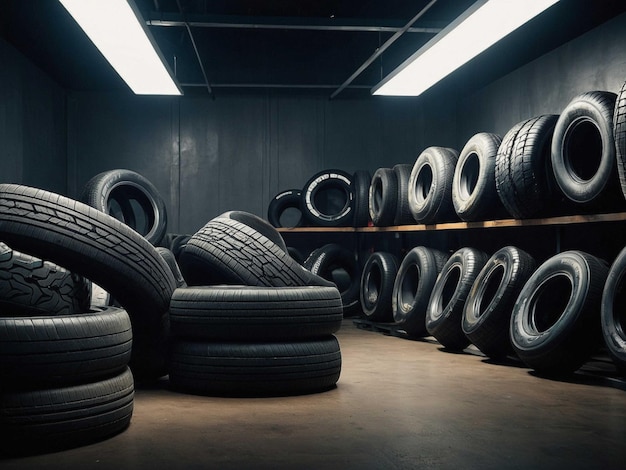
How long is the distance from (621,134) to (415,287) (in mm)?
3695

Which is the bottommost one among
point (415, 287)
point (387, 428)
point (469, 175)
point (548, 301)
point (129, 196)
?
point (387, 428)

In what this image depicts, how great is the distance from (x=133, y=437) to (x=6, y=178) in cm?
533

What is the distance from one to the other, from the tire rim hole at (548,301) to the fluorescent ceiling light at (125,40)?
3.68m

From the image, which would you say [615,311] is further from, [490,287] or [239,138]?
[239,138]

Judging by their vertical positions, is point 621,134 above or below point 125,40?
below

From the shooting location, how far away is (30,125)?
8.45 meters

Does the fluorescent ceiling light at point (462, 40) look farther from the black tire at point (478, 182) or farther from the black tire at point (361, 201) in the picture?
the black tire at point (361, 201)

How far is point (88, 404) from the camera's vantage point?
2910mm

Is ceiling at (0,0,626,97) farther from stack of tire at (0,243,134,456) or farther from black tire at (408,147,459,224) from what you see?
stack of tire at (0,243,134,456)

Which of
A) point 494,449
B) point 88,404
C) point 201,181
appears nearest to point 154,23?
point 201,181

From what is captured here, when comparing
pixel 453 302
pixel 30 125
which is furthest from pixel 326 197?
pixel 453 302

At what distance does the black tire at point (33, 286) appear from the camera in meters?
3.09

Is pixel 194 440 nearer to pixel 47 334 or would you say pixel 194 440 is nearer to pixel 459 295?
pixel 47 334

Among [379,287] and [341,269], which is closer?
[379,287]
